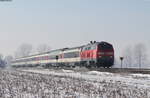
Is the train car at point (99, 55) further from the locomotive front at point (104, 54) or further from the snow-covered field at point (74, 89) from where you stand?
the snow-covered field at point (74, 89)

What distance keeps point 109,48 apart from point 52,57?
22361 mm

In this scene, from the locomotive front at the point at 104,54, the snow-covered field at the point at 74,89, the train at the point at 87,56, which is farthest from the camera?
the train at the point at 87,56

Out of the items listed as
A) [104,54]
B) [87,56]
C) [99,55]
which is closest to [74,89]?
[99,55]

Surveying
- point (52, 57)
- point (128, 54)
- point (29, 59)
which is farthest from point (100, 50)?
point (128, 54)

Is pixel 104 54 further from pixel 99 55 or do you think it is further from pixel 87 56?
pixel 87 56

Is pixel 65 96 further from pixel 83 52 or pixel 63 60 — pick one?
pixel 63 60

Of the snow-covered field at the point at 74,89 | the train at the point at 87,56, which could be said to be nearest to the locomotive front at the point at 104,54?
the train at the point at 87,56

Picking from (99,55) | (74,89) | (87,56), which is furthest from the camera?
(87,56)

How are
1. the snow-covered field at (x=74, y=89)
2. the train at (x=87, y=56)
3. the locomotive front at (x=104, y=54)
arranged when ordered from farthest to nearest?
the train at (x=87, y=56), the locomotive front at (x=104, y=54), the snow-covered field at (x=74, y=89)

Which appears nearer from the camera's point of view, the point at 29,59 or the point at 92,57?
the point at 92,57

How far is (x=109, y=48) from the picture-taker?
3944 centimetres

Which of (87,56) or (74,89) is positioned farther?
(87,56)

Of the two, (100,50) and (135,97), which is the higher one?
(100,50)

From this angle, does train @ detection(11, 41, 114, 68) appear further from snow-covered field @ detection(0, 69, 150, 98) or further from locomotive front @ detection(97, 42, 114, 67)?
snow-covered field @ detection(0, 69, 150, 98)
